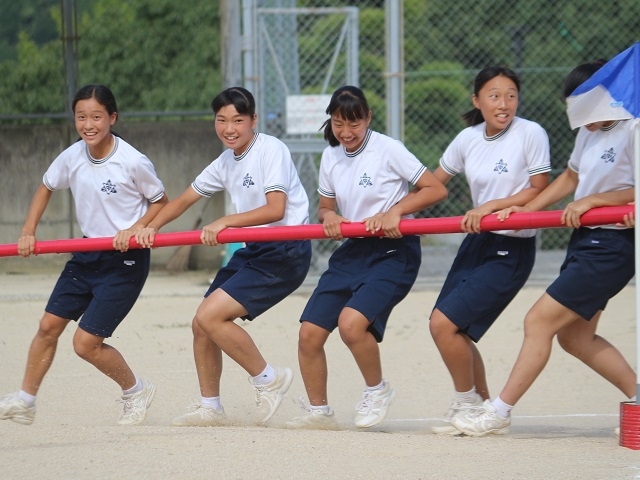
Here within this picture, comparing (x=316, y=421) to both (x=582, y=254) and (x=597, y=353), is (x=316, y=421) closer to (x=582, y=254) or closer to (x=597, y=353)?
(x=597, y=353)

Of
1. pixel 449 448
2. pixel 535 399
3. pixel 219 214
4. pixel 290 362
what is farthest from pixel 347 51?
pixel 449 448

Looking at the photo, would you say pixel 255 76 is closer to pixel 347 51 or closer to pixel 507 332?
pixel 347 51

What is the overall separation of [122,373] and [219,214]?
6305mm

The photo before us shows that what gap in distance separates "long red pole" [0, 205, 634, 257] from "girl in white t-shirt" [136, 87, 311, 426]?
9 centimetres

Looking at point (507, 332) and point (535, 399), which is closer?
point (535, 399)

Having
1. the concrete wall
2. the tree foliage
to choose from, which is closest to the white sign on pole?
the concrete wall

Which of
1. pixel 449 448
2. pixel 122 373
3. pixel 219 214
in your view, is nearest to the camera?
pixel 449 448

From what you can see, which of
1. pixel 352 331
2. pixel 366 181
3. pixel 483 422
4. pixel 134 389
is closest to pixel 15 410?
pixel 134 389

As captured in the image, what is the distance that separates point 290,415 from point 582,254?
224cm

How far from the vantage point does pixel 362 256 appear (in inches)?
223

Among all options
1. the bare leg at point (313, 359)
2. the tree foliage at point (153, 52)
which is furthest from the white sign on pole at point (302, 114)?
the tree foliage at point (153, 52)

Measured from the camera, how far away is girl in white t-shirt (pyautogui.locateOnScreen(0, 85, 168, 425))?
227 inches

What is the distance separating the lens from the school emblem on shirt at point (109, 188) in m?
5.79

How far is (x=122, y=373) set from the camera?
5.98 meters
